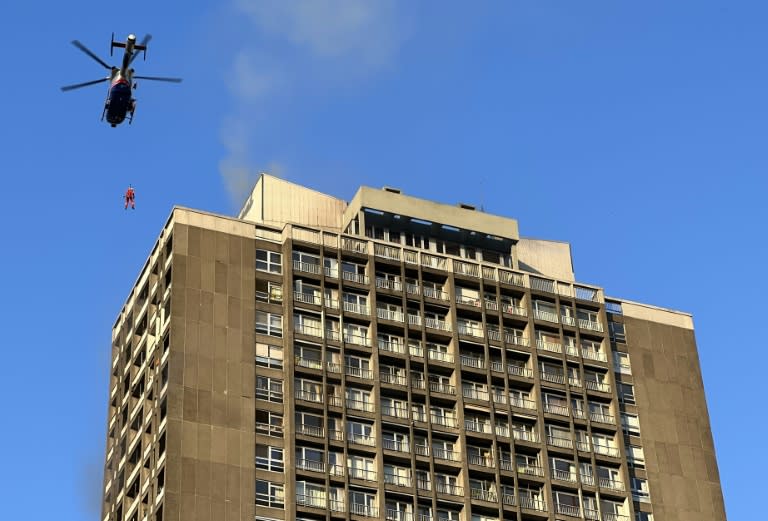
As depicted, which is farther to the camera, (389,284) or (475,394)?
(389,284)

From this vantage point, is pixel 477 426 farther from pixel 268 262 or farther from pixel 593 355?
pixel 268 262

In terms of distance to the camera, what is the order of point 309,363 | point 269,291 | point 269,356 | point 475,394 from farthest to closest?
point 475,394, point 269,291, point 309,363, point 269,356

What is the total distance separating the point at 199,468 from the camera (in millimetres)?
126875

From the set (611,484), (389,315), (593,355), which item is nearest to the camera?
(611,484)

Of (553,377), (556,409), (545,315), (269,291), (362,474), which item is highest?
(545,315)

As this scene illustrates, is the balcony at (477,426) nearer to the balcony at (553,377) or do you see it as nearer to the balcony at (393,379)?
the balcony at (393,379)

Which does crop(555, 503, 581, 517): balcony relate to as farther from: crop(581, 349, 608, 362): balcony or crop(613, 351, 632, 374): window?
crop(613, 351, 632, 374): window

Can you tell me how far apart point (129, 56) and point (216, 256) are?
17.1 meters

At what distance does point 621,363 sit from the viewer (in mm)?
150250

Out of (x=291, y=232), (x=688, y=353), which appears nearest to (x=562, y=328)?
(x=688, y=353)

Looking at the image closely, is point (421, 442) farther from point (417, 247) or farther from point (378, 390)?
point (417, 247)

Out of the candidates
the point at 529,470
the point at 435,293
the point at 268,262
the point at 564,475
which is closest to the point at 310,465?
the point at 268,262

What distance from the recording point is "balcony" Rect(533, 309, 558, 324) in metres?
149

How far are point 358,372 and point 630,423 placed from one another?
2457 cm
